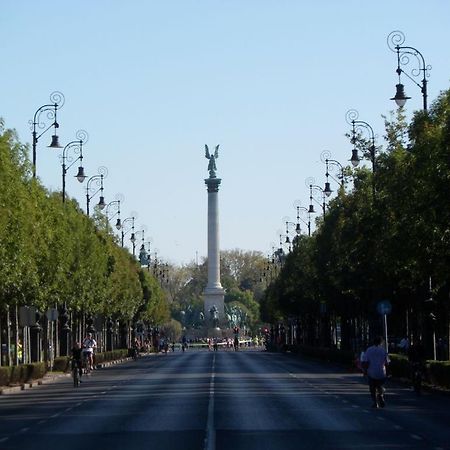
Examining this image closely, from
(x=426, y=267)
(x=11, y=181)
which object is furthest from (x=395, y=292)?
(x=11, y=181)

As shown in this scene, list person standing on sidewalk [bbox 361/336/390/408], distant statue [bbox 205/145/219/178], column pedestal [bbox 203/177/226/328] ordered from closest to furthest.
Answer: person standing on sidewalk [bbox 361/336/390/408]
column pedestal [bbox 203/177/226/328]
distant statue [bbox 205/145/219/178]

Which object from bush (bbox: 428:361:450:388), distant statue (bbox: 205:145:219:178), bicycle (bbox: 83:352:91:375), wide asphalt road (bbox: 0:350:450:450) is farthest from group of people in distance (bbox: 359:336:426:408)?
distant statue (bbox: 205:145:219:178)

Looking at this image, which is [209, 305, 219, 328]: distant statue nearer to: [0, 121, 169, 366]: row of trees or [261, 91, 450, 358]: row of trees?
[0, 121, 169, 366]: row of trees

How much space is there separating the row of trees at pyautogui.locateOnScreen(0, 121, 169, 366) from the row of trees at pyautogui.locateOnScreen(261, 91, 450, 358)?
44.0 feet

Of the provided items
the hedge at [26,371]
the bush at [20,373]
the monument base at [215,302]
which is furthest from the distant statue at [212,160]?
the bush at [20,373]

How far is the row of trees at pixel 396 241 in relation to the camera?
43469 millimetres

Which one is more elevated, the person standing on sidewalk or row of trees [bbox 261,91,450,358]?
row of trees [bbox 261,91,450,358]

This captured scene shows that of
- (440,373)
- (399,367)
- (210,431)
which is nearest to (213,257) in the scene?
(399,367)

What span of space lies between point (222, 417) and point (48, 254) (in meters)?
30.4

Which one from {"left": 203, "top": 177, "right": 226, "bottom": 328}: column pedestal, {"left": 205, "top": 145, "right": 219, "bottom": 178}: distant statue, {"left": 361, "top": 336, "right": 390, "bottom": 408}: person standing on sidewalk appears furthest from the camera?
{"left": 205, "top": 145, "right": 219, "bottom": 178}: distant statue

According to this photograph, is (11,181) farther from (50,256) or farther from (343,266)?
(343,266)

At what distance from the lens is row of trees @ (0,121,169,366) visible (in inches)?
1970

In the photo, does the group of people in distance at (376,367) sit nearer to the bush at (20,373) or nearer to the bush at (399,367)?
the bush at (399,367)

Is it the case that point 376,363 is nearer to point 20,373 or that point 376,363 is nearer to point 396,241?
point 396,241
